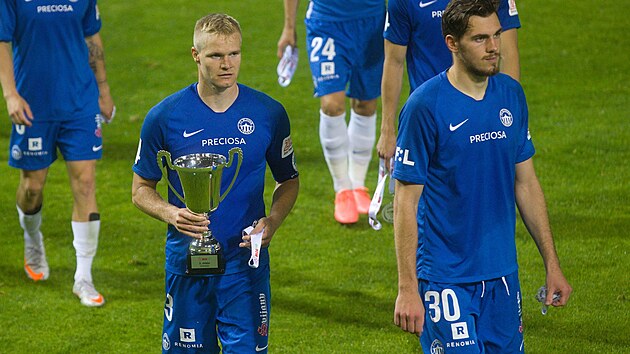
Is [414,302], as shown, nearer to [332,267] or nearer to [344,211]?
[332,267]

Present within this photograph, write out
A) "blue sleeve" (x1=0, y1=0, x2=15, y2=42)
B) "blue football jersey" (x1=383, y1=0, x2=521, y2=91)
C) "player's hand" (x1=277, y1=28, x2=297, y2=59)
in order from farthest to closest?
"player's hand" (x1=277, y1=28, x2=297, y2=59), "blue sleeve" (x1=0, y1=0, x2=15, y2=42), "blue football jersey" (x1=383, y1=0, x2=521, y2=91)

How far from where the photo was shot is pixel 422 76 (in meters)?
6.43

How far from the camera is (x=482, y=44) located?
14.3 ft

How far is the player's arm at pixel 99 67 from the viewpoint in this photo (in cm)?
732

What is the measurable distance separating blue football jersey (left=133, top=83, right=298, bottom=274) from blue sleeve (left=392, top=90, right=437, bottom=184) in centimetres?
65

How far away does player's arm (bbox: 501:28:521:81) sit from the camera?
6.12 meters

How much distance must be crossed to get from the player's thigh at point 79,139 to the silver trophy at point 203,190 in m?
2.51

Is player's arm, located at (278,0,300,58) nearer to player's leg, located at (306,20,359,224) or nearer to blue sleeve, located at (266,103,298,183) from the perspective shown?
player's leg, located at (306,20,359,224)

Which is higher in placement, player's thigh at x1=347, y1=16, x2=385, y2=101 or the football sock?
player's thigh at x1=347, y1=16, x2=385, y2=101

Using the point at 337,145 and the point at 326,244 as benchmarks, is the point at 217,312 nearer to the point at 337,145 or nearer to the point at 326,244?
the point at 326,244

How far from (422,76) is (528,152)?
6.23ft

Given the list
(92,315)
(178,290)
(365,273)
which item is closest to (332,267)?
(365,273)

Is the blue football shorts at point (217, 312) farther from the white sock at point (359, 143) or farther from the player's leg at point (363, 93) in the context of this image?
the white sock at point (359, 143)

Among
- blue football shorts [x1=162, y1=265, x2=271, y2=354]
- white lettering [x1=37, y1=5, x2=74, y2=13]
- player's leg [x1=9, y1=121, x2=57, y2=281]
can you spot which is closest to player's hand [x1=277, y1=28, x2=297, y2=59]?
white lettering [x1=37, y1=5, x2=74, y2=13]
